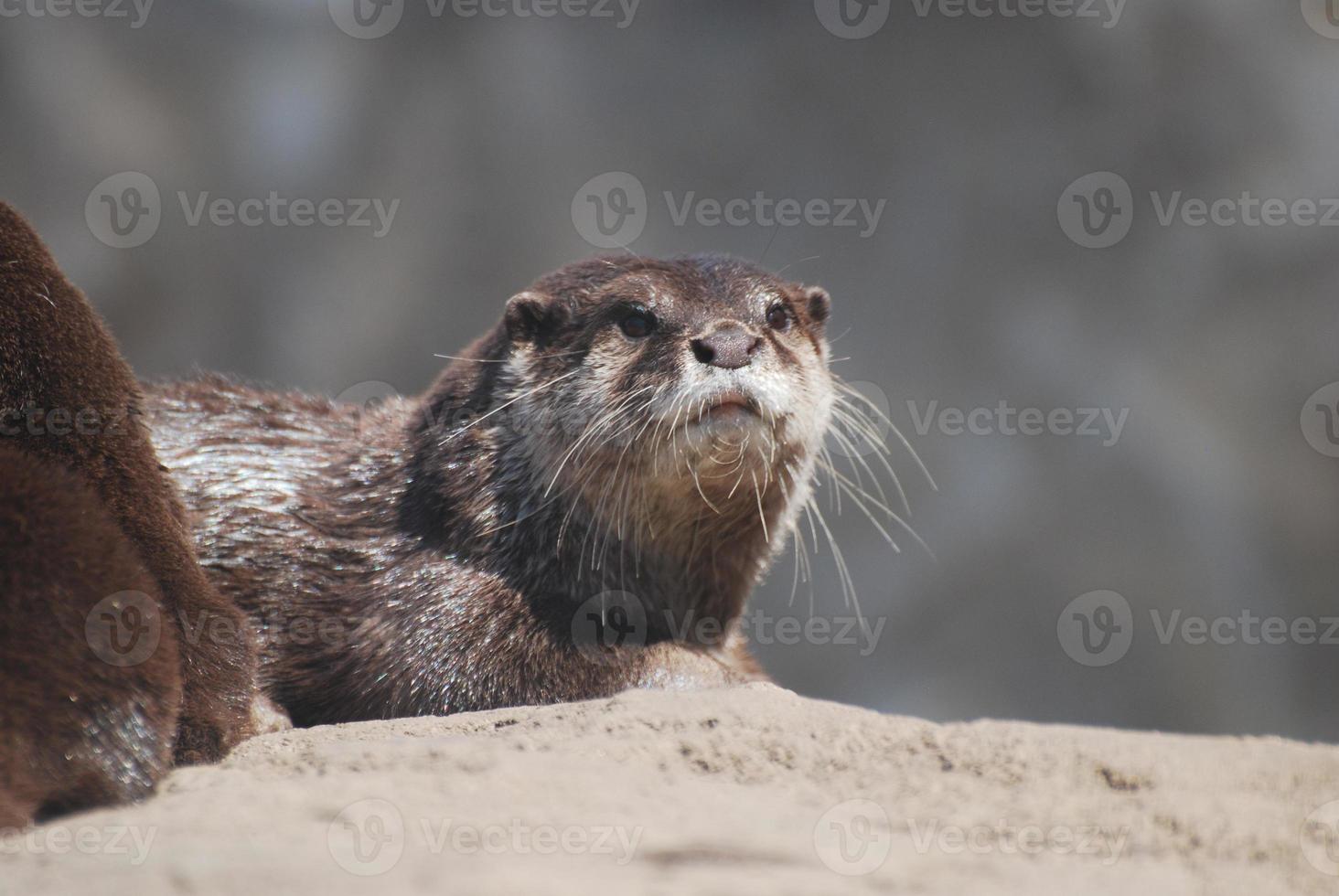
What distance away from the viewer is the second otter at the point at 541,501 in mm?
3600

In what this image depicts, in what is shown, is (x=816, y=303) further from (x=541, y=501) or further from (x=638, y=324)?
(x=541, y=501)

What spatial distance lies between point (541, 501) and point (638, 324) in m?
0.59

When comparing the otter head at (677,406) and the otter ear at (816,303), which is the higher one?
the otter ear at (816,303)

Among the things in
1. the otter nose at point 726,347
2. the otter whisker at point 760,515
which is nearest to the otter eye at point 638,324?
the otter nose at point 726,347

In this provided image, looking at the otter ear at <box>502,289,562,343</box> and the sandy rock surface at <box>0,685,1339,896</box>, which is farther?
the otter ear at <box>502,289,562,343</box>

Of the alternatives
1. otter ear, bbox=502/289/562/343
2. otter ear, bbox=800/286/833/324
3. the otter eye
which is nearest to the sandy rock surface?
the otter eye

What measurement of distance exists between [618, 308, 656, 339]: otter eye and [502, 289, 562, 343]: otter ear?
0.84 feet

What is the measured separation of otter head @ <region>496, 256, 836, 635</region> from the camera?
11.9ft

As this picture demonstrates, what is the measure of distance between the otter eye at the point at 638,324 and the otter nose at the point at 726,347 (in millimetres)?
210

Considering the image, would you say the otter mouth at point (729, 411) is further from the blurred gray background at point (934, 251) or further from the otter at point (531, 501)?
the blurred gray background at point (934, 251)

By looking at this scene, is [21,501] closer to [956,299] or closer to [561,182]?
[561,182]

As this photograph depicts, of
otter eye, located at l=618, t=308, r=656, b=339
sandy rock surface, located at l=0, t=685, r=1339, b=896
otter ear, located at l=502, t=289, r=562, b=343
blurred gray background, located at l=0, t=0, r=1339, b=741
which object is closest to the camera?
sandy rock surface, located at l=0, t=685, r=1339, b=896

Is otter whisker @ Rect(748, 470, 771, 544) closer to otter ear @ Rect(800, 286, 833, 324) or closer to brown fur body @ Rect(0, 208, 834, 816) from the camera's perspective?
brown fur body @ Rect(0, 208, 834, 816)

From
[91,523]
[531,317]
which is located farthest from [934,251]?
[91,523]
